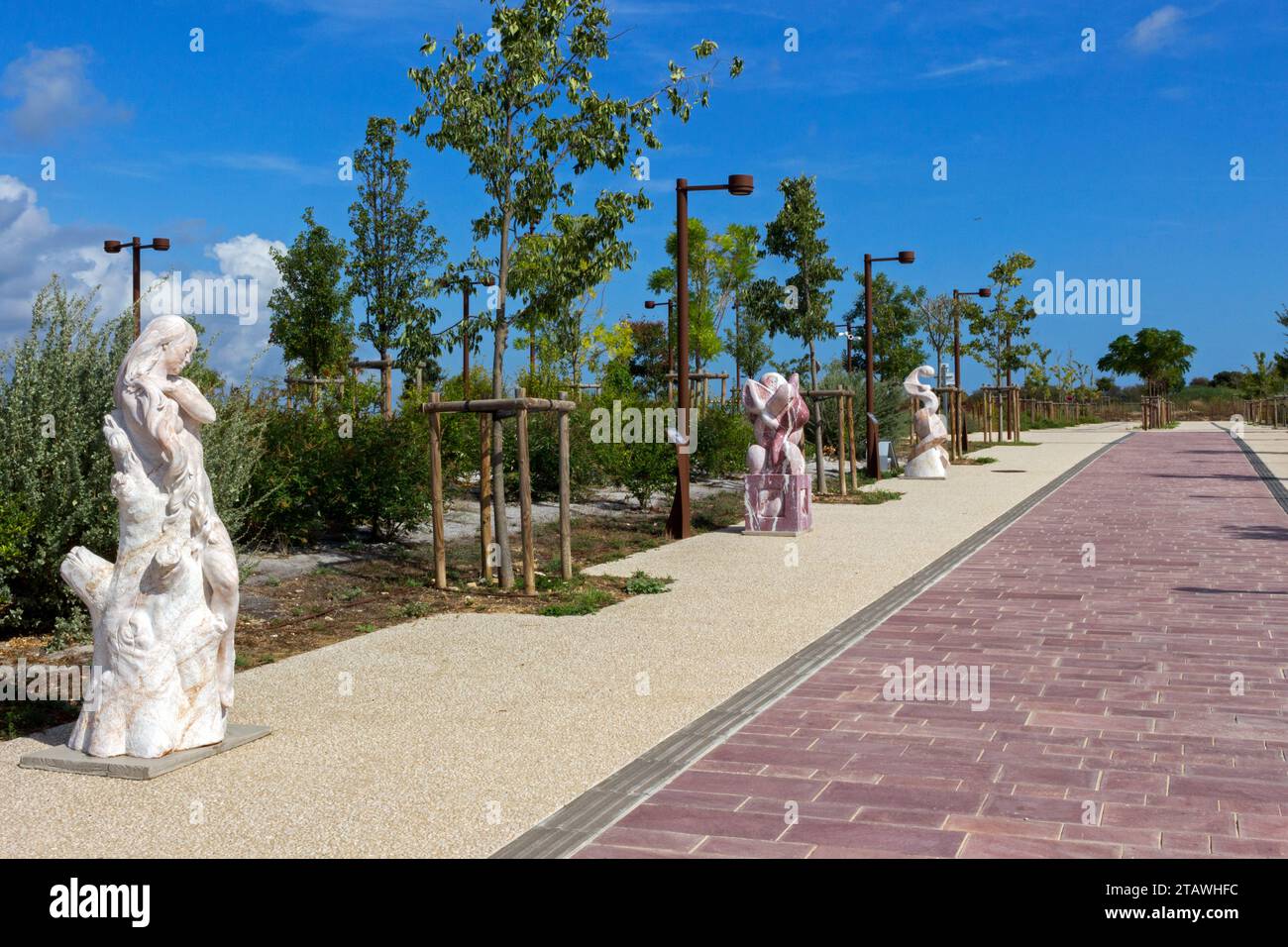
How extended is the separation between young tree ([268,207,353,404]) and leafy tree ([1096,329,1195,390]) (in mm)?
59570

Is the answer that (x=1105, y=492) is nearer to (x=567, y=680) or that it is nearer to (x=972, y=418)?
(x=567, y=680)

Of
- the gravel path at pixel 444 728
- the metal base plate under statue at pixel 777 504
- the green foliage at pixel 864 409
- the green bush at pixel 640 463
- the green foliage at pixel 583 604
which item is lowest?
the gravel path at pixel 444 728

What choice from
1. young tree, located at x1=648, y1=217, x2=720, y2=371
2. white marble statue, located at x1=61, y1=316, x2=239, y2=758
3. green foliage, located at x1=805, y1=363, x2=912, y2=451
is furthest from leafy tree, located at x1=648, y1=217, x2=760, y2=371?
white marble statue, located at x1=61, y1=316, x2=239, y2=758

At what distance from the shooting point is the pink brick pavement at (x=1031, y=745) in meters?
4.68

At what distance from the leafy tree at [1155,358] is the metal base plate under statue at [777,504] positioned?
2625 inches

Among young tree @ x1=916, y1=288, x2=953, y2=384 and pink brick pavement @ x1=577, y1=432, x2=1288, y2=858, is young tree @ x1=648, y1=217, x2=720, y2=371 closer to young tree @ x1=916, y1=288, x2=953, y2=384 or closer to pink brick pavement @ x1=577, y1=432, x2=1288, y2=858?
young tree @ x1=916, y1=288, x2=953, y2=384

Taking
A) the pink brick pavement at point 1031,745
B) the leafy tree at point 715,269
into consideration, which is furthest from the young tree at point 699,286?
the pink brick pavement at point 1031,745

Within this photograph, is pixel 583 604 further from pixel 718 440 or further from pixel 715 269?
pixel 715 269

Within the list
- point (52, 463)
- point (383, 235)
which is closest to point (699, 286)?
point (383, 235)

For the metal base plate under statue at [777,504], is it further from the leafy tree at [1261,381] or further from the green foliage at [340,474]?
the leafy tree at [1261,381]
